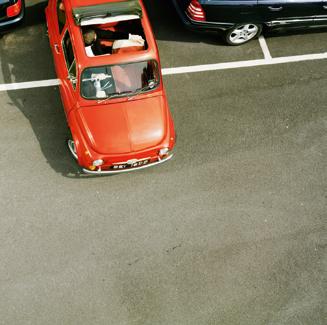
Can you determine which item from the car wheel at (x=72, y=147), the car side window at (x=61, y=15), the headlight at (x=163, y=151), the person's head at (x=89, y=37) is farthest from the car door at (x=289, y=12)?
the car wheel at (x=72, y=147)

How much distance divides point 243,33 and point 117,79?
10.0ft

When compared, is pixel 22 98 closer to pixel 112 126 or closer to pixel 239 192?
pixel 112 126

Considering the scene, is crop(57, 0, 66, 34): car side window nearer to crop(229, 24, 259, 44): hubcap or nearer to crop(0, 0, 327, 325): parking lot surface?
crop(0, 0, 327, 325): parking lot surface

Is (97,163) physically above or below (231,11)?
below

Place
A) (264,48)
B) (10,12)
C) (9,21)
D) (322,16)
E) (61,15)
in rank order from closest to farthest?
(61,15) → (10,12) → (9,21) → (322,16) → (264,48)

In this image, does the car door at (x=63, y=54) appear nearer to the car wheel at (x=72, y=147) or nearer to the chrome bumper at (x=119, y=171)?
the car wheel at (x=72, y=147)

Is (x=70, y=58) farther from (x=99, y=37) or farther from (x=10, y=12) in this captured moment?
(x=10, y=12)

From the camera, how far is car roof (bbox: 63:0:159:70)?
20.0 feet

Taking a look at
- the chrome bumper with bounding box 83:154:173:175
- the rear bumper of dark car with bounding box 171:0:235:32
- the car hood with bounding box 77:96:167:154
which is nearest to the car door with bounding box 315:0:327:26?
the rear bumper of dark car with bounding box 171:0:235:32

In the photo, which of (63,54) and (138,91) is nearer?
(138,91)

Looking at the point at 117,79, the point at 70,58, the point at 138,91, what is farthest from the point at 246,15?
the point at 70,58

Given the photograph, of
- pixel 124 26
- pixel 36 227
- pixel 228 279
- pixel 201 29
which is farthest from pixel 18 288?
pixel 201 29

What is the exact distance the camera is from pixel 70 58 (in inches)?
254

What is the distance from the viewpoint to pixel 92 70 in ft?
20.3
